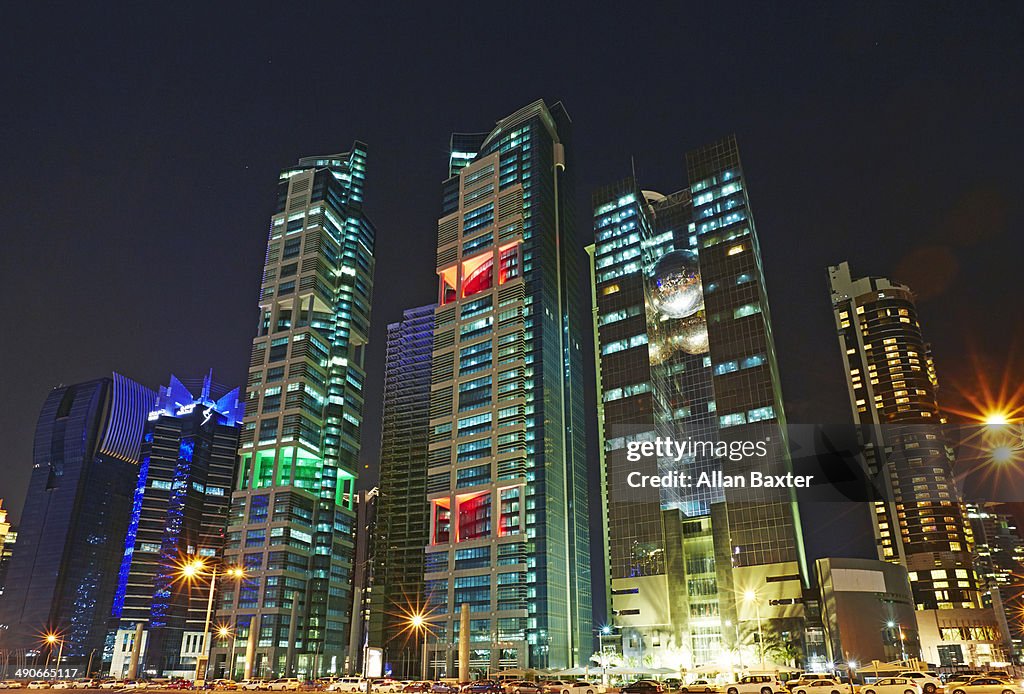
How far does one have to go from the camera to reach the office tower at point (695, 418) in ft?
440

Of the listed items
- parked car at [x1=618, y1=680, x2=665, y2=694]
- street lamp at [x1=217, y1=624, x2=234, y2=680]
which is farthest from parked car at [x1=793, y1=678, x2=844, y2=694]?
street lamp at [x1=217, y1=624, x2=234, y2=680]

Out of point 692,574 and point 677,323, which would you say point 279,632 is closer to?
point 692,574

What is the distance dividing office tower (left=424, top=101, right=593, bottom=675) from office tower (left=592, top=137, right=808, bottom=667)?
11.2 m

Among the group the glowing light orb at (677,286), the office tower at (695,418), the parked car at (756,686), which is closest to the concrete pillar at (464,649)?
the parked car at (756,686)

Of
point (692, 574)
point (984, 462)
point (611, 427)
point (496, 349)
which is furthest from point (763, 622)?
point (984, 462)

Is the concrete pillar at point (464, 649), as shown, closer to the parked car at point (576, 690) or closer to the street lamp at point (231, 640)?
the parked car at point (576, 690)

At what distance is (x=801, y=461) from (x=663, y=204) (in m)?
77.5

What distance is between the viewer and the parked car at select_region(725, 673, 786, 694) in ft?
184

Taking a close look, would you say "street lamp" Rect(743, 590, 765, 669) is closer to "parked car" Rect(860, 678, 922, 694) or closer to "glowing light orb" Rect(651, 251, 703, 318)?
"glowing light orb" Rect(651, 251, 703, 318)

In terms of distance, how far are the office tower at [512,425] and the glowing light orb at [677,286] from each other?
854 inches

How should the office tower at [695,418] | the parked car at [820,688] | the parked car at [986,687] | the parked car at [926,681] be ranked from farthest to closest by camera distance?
the office tower at [695,418], the parked car at [820,688], the parked car at [926,681], the parked car at [986,687]

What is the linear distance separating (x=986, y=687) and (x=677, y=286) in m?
132

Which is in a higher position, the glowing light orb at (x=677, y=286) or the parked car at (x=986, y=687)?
the glowing light orb at (x=677, y=286)

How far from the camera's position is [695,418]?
169625mm
